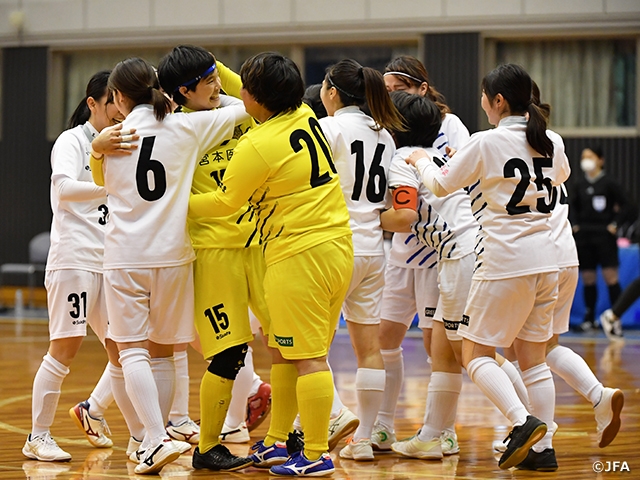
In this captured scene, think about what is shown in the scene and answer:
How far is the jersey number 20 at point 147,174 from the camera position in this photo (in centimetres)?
352

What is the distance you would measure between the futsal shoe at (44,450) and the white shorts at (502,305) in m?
1.74

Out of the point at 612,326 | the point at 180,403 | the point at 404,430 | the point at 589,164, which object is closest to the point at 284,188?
the point at 180,403

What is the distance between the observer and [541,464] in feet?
12.1

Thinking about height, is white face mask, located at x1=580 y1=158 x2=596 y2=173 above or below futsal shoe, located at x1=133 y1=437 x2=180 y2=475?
above

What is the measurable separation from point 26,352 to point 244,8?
20.6 feet

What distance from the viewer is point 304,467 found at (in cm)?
345

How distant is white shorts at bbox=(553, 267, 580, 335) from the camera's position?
158 inches

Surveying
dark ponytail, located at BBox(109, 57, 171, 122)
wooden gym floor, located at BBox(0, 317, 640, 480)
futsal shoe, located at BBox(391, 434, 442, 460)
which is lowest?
wooden gym floor, located at BBox(0, 317, 640, 480)

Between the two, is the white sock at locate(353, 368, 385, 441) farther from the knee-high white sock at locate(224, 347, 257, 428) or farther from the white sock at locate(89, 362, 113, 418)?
the white sock at locate(89, 362, 113, 418)

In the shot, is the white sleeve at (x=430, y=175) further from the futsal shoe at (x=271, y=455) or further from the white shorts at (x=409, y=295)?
the futsal shoe at (x=271, y=455)

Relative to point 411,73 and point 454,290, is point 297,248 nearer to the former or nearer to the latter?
point 454,290

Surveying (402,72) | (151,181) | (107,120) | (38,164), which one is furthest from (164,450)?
(38,164)

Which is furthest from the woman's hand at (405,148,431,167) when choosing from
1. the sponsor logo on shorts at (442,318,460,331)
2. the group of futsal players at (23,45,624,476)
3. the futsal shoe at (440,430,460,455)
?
the futsal shoe at (440,430,460,455)

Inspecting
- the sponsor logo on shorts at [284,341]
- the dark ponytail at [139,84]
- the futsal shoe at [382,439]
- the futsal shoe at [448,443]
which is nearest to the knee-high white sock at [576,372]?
the futsal shoe at [448,443]
